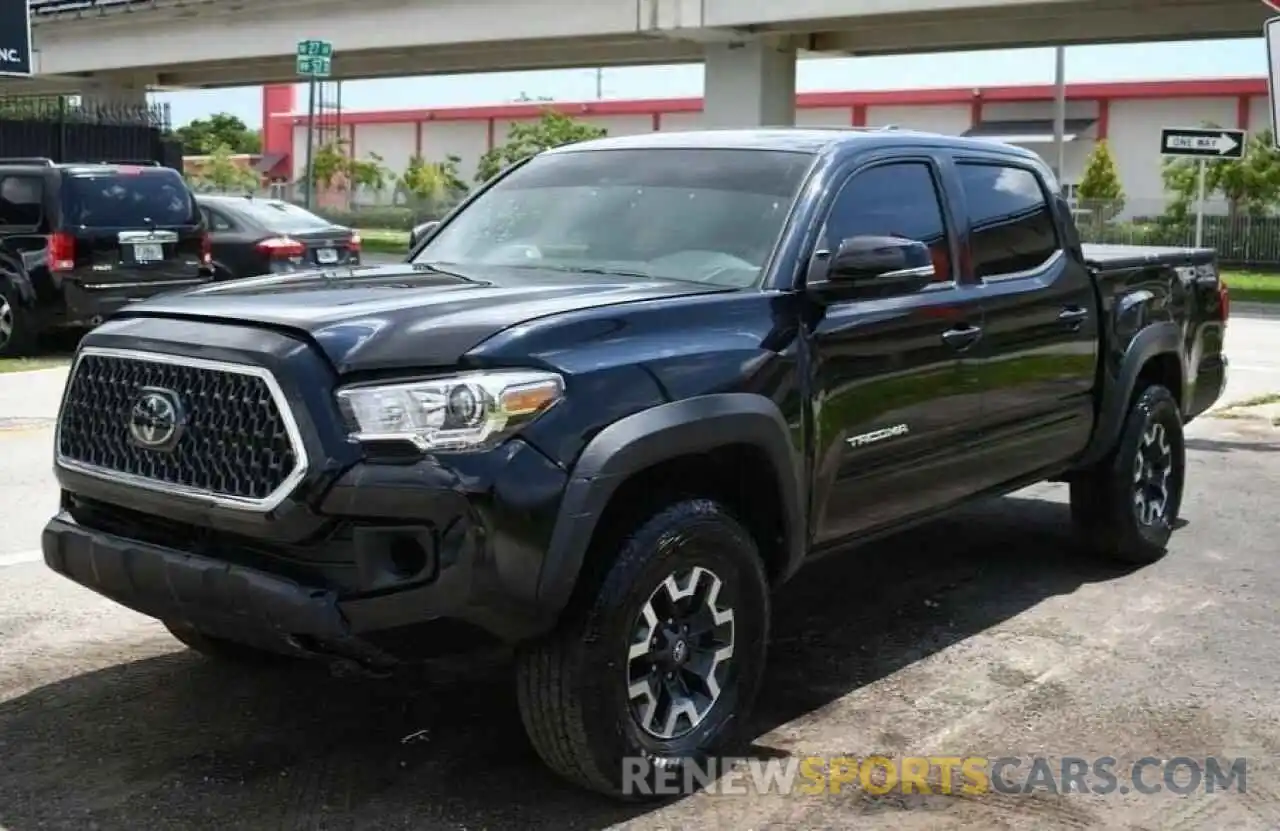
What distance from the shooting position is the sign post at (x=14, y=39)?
23188 mm

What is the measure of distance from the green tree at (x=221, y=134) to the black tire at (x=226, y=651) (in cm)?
10895

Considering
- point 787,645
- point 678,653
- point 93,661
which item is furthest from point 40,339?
point 678,653

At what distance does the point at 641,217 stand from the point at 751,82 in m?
28.6

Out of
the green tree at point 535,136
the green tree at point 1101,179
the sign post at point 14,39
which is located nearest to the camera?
the sign post at point 14,39

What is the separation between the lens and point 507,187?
225 inches

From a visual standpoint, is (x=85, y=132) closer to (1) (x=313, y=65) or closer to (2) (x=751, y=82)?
(1) (x=313, y=65)

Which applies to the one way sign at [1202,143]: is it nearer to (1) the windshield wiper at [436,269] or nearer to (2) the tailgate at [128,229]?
(2) the tailgate at [128,229]

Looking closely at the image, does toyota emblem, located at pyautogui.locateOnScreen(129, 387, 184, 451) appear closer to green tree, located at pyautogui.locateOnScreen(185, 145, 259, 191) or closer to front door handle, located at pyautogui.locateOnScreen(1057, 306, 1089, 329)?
front door handle, located at pyautogui.locateOnScreen(1057, 306, 1089, 329)

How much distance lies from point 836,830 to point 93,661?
2782mm

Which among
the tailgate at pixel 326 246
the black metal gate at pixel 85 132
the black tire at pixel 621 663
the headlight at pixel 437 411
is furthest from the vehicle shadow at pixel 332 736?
the black metal gate at pixel 85 132

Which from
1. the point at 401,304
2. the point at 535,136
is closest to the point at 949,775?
the point at 401,304

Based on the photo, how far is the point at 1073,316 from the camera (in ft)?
20.0

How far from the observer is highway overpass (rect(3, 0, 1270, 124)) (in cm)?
2884

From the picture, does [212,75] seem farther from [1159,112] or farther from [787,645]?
[787,645]
